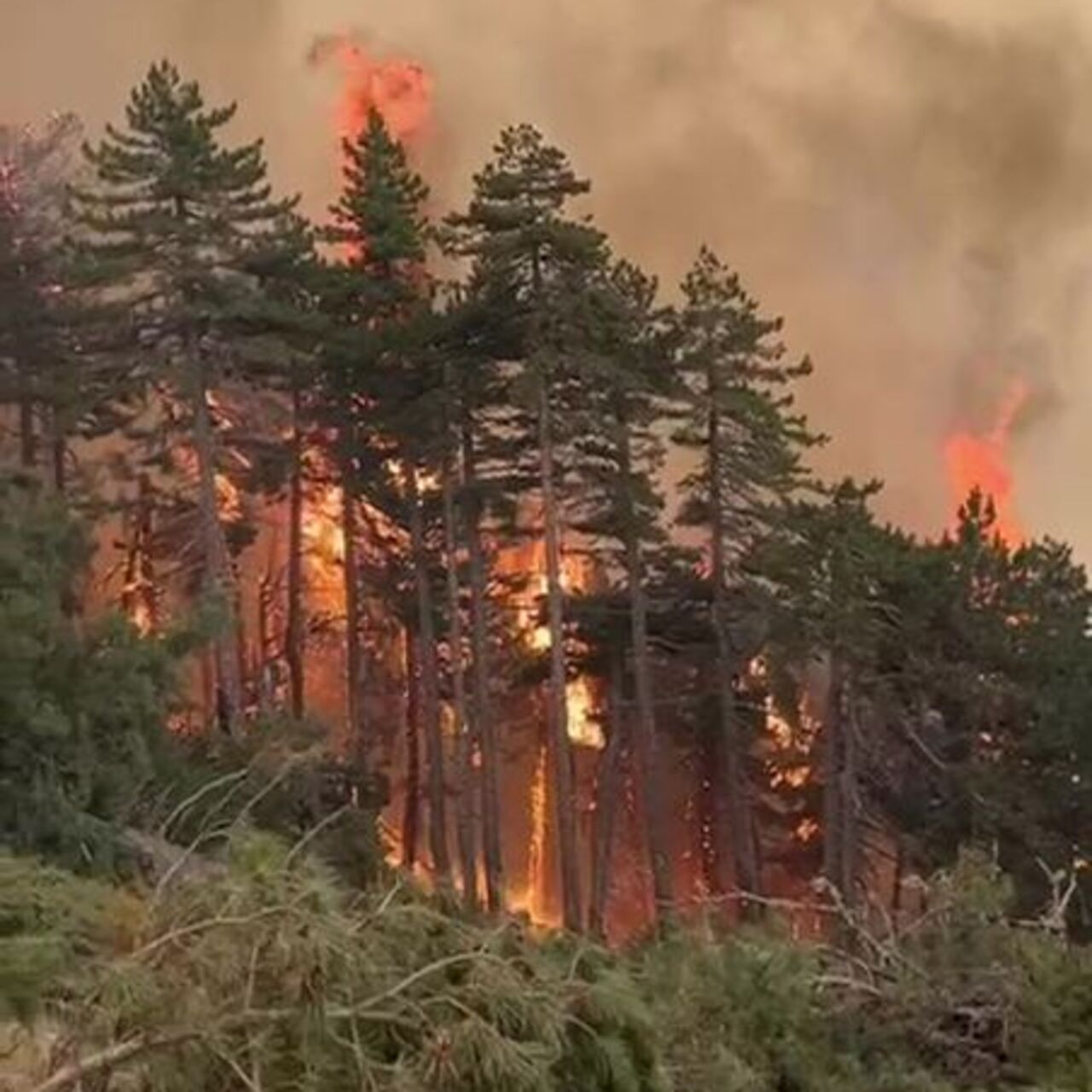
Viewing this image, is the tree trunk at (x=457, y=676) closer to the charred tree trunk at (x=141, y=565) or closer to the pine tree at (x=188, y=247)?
the pine tree at (x=188, y=247)

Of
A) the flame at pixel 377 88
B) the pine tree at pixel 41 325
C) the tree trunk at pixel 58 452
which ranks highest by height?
the flame at pixel 377 88

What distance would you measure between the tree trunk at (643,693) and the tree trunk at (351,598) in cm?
531

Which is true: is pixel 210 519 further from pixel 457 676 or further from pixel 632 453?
pixel 632 453

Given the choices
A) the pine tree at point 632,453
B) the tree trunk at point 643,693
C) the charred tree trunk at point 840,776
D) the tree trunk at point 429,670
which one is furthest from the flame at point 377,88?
the charred tree trunk at point 840,776

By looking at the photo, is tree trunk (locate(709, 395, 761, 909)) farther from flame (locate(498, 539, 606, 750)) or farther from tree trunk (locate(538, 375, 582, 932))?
tree trunk (locate(538, 375, 582, 932))

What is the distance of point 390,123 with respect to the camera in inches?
1572

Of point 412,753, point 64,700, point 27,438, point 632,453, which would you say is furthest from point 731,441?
point 64,700

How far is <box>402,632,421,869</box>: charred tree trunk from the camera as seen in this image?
31.5 m

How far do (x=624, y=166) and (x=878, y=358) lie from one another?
7.35m

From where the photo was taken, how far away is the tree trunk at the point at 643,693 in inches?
997

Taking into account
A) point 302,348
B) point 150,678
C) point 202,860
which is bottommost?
point 202,860

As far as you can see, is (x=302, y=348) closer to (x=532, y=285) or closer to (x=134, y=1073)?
(x=532, y=285)

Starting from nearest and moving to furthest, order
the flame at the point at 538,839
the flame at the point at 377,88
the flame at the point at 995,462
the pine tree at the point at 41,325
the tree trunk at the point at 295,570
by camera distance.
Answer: the pine tree at the point at 41,325 < the tree trunk at the point at 295,570 < the flame at the point at 538,839 < the flame at the point at 377,88 < the flame at the point at 995,462

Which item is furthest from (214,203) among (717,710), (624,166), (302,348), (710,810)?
(624,166)
